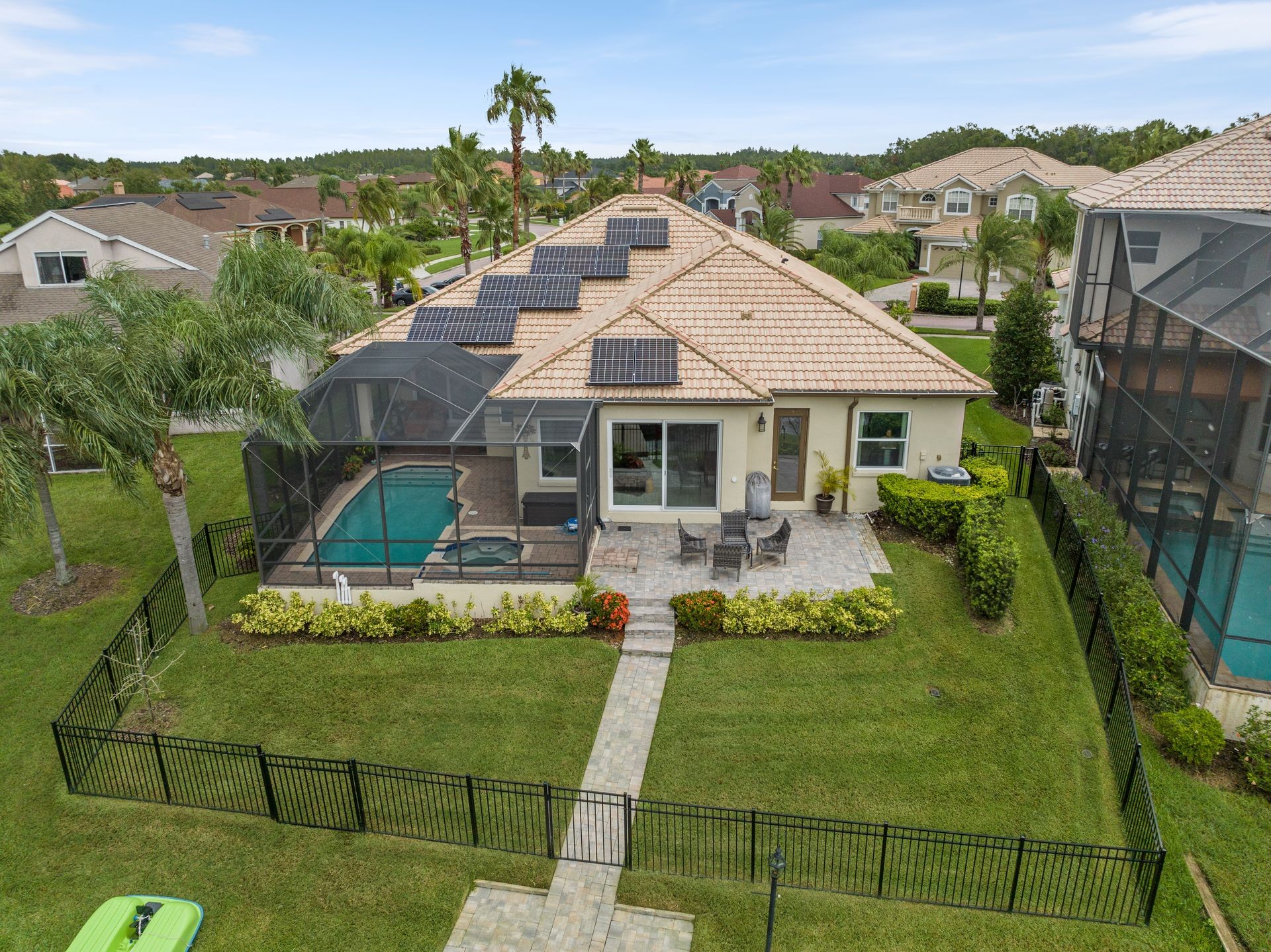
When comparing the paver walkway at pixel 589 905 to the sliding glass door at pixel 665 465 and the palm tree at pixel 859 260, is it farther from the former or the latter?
the palm tree at pixel 859 260

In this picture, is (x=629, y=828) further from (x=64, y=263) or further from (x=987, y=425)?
(x=64, y=263)

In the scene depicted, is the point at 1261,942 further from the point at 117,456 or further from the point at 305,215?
the point at 305,215

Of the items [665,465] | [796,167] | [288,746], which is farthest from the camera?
[796,167]

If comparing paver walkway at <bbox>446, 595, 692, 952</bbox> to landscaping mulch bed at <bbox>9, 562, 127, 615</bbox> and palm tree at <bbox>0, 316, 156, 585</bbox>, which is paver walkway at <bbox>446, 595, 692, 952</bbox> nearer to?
palm tree at <bbox>0, 316, 156, 585</bbox>

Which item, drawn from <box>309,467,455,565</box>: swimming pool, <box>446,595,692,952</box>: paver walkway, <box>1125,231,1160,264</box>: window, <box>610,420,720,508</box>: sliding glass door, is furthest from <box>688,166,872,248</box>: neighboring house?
<box>446,595,692,952</box>: paver walkway

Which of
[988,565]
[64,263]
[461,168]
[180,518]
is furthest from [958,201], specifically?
[180,518]

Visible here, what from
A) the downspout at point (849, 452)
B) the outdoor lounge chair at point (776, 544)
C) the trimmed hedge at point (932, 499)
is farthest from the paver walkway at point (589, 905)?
the downspout at point (849, 452)
